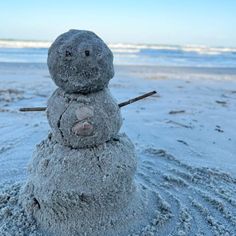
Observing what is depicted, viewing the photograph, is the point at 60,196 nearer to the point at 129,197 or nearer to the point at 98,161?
the point at 98,161

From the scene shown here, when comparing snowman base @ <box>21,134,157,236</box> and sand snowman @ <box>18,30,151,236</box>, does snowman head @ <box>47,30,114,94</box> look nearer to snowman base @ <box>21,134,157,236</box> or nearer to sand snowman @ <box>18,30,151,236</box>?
sand snowman @ <box>18,30,151,236</box>

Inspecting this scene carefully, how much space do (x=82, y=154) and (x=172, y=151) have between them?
7.09ft

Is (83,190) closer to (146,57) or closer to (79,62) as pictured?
(79,62)

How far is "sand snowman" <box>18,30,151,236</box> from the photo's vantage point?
A: 2334mm

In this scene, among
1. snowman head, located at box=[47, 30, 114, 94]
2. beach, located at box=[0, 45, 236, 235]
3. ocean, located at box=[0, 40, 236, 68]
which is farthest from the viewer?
ocean, located at box=[0, 40, 236, 68]

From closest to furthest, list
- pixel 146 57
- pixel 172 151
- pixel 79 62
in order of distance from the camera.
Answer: pixel 79 62 < pixel 172 151 < pixel 146 57

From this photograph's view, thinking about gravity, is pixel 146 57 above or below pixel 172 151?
below

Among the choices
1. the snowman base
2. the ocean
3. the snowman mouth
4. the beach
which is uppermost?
the snowman mouth

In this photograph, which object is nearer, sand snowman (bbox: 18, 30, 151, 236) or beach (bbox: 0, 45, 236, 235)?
sand snowman (bbox: 18, 30, 151, 236)

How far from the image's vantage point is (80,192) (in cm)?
236

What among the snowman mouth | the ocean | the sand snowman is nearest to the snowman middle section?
the sand snowman

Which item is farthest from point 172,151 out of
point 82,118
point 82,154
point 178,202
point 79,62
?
point 79,62

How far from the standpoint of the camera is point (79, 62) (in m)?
2.29

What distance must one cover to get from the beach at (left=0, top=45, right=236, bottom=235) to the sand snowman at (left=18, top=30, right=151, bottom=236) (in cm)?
27
